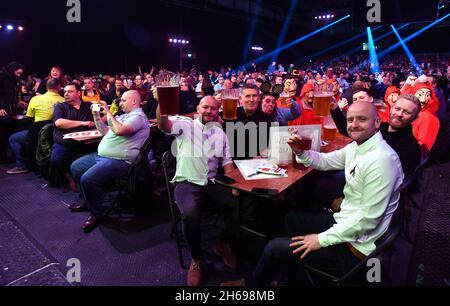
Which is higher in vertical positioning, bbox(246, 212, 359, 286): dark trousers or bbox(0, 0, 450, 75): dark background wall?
bbox(0, 0, 450, 75): dark background wall

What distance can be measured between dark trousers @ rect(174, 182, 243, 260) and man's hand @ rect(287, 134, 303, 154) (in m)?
0.69

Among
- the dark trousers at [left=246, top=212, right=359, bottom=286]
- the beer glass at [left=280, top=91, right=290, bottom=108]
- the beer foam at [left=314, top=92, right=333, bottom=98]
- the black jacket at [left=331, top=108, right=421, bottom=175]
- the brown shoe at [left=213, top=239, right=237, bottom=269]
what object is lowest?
the brown shoe at [left=213, top=239, right=237, bottom=269]

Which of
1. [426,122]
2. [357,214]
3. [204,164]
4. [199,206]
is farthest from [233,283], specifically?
[426,122]

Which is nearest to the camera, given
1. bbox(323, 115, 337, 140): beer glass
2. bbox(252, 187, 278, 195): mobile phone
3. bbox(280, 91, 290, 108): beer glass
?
bbox(252, 187, 278, 195): mobile phone

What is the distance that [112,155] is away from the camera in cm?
325

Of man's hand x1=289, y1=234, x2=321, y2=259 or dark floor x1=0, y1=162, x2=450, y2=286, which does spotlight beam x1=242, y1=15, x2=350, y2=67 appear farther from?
man's hand x1=289, y1=234, x2=321, y2=259

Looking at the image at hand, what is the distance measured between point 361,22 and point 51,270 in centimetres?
783

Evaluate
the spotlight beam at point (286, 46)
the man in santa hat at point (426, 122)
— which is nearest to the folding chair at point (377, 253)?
the man in santa hat at point (426, 122)

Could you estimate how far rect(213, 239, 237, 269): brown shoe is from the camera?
2.58m

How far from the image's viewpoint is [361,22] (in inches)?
288

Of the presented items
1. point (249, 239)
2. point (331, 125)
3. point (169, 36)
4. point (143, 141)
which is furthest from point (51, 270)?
point (169, 36)

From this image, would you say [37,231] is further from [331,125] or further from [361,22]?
[361,22]

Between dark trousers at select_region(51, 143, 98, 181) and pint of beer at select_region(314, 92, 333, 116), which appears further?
dark trousers at select_region(51, 143, 98, 181)

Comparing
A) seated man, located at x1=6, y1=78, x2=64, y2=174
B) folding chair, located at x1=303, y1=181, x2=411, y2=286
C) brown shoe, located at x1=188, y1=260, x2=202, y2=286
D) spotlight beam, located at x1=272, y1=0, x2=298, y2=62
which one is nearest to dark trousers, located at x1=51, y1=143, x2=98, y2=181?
seated man, located at x1=6, y1=78, x2=64, y2=174
